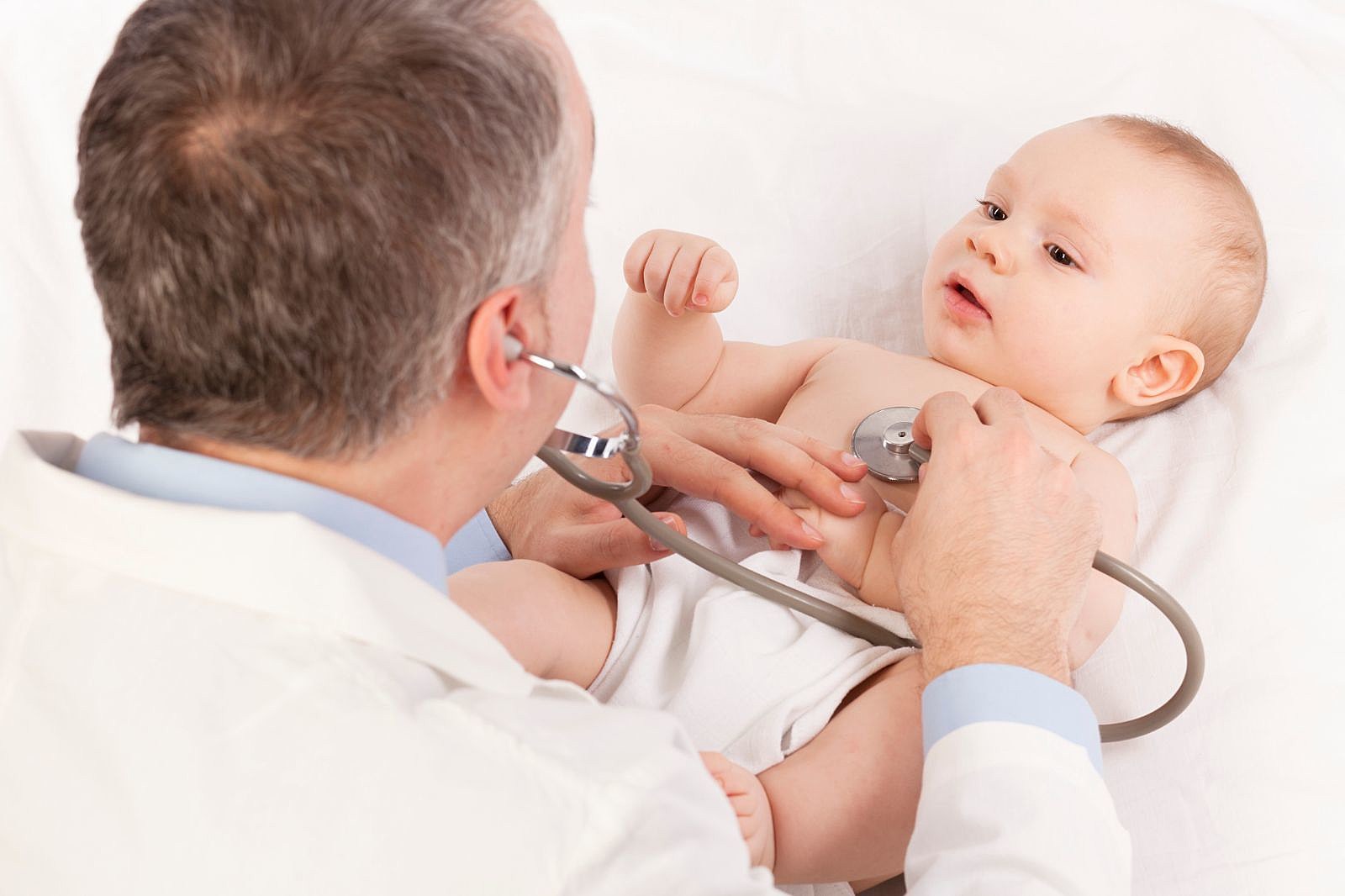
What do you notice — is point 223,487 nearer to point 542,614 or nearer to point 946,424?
point 542,614

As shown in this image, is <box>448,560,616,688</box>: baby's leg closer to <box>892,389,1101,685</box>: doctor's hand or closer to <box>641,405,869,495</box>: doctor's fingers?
<box>641,405,869,495</box>: doctor's fingers

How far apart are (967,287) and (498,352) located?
44.6 inches

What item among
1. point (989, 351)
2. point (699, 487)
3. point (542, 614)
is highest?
point (989, 351)

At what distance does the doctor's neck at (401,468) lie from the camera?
110cm

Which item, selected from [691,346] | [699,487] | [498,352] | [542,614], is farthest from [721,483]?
[498,352]

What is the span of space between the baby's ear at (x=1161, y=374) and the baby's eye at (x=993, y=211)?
0.32 m

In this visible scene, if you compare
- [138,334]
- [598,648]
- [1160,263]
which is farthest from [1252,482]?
[138,334]

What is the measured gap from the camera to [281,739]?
94 cm

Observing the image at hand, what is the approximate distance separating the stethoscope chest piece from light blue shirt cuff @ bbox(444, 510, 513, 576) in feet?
1.83

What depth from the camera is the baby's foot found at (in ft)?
4.54

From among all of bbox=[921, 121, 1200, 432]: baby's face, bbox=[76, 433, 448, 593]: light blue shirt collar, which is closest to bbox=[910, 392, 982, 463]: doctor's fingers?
bbox=[921, 121, 1200, 432]: baby's face

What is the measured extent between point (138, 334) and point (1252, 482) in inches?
62.9

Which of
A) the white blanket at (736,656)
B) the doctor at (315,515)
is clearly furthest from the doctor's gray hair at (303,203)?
the white blanket at (736,656)

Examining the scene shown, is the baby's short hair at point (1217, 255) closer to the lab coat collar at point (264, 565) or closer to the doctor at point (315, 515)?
the doctor at point (315, 515)
